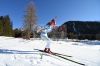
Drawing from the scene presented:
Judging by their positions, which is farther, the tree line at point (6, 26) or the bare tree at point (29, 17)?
the tree line at point (6, 26)

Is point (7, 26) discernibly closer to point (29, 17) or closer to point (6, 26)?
point (6, 26)

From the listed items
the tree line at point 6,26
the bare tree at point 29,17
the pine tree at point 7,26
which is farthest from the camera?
the pine tree at point 7,26

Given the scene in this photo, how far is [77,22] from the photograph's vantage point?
576 feet

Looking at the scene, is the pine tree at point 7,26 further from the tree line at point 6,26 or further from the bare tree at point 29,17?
the bare tree at point 29,17

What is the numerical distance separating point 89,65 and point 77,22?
168666mm

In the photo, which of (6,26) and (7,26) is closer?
(6,26)

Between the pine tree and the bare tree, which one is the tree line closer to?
the pine tree

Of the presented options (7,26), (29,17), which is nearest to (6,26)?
(7,26)

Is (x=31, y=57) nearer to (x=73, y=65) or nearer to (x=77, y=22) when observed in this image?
(x=73, y=65)

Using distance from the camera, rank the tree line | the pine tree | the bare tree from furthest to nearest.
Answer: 1. the pine tree
2. the tree line
3. the bare tree

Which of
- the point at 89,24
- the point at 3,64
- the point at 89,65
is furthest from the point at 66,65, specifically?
the point at 89,24

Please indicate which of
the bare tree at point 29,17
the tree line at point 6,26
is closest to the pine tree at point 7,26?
the tree line at point 6,26

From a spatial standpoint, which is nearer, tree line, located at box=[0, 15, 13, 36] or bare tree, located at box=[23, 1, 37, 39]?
bare tree, located at box=[23, 1, 37, 39]

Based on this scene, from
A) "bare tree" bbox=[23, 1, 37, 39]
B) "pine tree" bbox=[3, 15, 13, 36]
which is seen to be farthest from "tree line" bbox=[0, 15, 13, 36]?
"bare tree" bbox=[23, 1, 37, 39]
